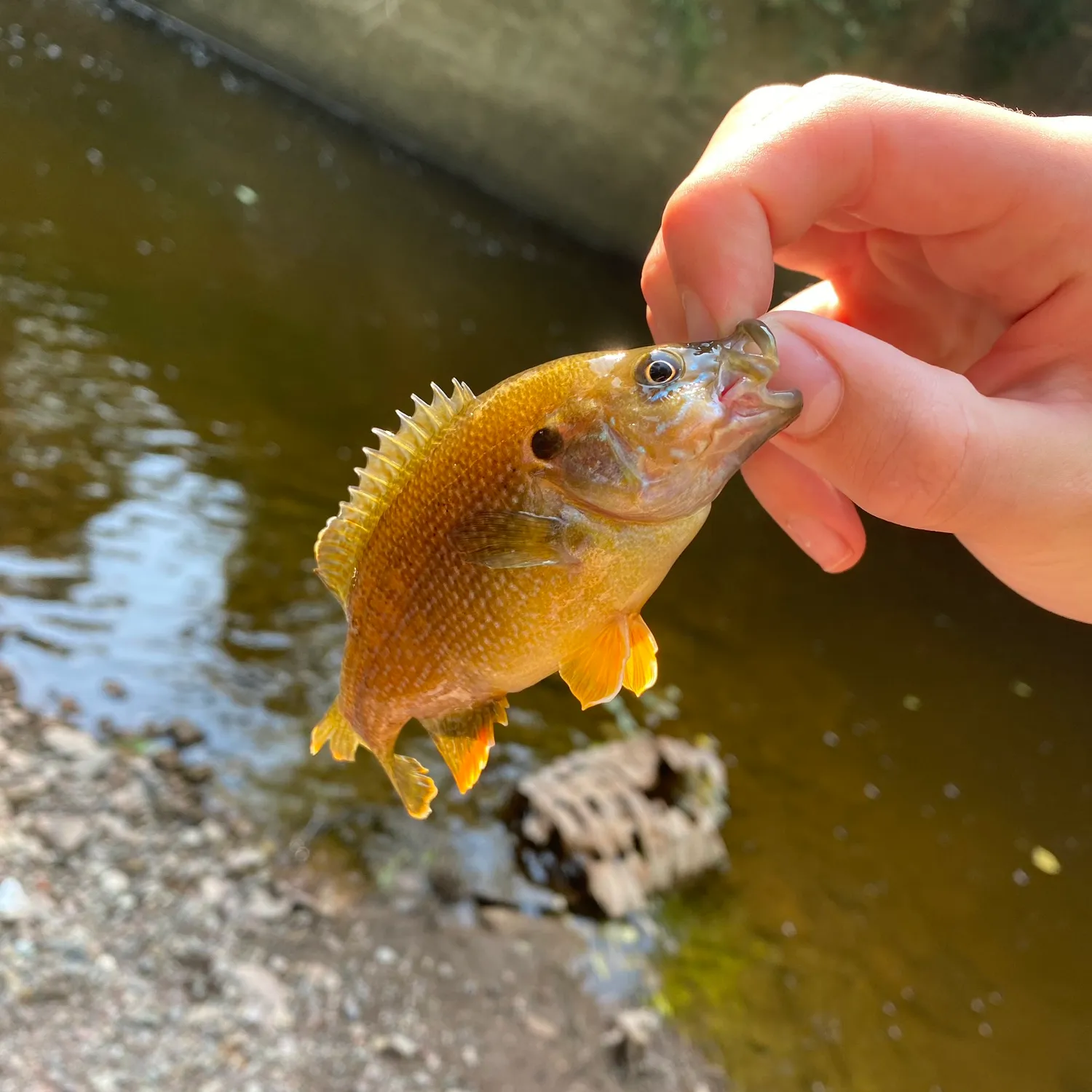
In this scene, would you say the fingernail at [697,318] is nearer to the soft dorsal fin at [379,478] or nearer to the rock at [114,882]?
the soft dorsal fin at [379,478]

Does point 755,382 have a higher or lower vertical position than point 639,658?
higher

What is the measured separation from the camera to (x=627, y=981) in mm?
4328

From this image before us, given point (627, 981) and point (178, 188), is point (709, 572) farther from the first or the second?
point (178, 188)

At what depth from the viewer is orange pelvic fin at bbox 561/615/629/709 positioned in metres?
1.83

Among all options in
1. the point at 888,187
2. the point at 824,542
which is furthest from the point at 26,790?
the point at 888,187

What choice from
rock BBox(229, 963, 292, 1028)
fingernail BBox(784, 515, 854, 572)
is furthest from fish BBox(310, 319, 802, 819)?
rock BBox(229, 963, 292, 1028)

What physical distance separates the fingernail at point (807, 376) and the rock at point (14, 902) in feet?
11.3

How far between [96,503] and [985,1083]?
615 cm

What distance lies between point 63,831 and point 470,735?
2.69m

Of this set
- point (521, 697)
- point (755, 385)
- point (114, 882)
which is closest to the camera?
point (755, 385)

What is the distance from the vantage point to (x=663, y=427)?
1742 millimetres

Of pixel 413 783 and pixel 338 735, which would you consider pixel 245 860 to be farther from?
pixel 413 783

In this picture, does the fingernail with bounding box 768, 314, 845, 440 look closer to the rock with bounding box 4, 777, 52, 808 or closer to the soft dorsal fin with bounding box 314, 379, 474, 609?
the soft dorsal fin with bounding box 314, 379, 474, 609

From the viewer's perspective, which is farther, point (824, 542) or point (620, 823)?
point (620, 823)
